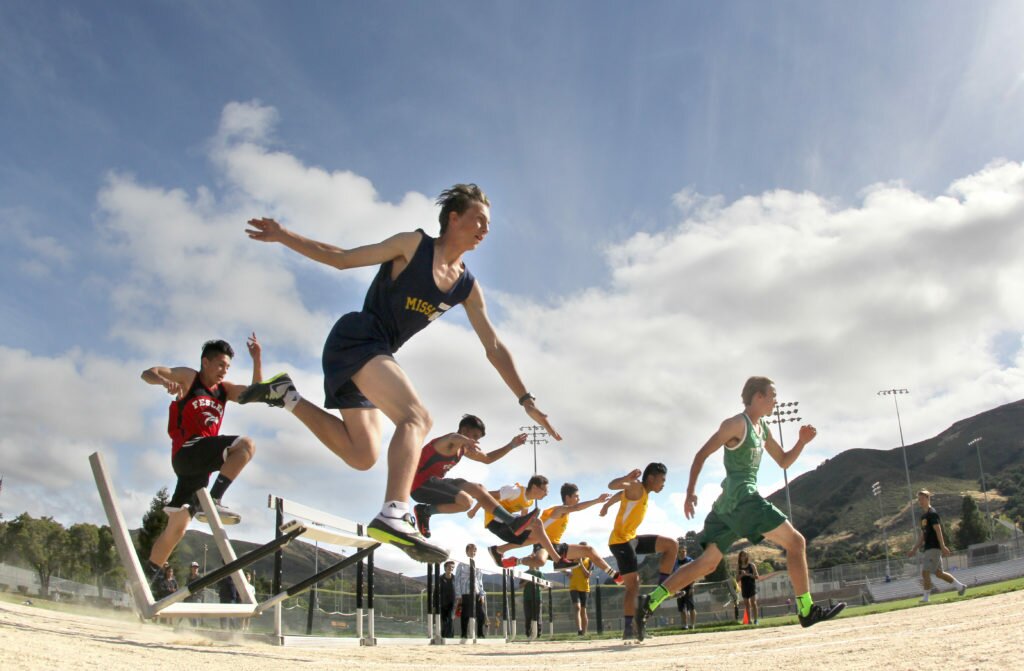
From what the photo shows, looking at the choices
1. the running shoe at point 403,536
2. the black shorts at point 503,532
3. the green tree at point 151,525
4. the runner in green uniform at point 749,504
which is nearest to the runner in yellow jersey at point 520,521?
the black shorts at point 503,532

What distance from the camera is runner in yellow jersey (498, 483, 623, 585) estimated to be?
424 inches

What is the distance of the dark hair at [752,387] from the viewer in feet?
22.5

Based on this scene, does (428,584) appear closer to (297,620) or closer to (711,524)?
(297,620)

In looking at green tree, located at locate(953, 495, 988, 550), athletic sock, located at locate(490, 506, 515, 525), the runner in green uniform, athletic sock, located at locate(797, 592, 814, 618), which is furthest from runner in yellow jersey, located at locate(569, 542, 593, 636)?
green tree, located at locate(953, 495, 988, 550)

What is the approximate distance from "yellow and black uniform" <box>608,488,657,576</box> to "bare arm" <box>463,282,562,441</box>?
570cm

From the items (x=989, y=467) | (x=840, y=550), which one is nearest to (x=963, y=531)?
(x=840, y=550)

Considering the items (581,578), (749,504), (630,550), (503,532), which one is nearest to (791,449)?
(749,504)

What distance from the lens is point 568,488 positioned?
37.4 feet

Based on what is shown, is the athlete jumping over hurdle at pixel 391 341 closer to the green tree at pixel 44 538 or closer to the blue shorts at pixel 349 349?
the blue shorts at pixel 349 349

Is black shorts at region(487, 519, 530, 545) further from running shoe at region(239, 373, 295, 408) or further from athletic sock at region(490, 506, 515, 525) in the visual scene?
running shoe at region(239, 373, 295, 408)

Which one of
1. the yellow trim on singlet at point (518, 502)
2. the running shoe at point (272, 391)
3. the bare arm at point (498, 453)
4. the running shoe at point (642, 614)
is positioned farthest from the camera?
the yellow trim on singlet at point (518, 502)

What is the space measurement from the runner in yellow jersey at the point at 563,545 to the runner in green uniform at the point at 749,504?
353 cm

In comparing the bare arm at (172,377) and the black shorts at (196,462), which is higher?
the bare arm at (172,377)

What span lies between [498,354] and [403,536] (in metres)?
1.60
